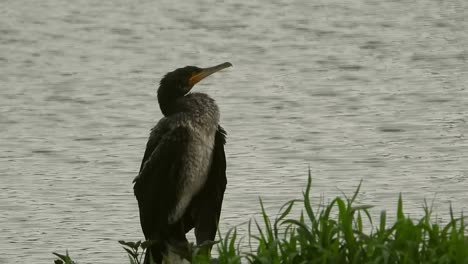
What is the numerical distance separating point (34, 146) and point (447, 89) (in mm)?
4421

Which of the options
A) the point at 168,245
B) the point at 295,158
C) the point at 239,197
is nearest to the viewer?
the point at 168,245

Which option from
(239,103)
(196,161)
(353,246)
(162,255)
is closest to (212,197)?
(196,161)

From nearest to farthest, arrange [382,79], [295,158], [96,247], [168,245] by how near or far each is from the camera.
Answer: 1. [168,245]
2. [96,247]
3. [295,158]
4. [382,79]

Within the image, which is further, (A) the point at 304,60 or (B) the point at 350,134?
(A) the point at 304,60

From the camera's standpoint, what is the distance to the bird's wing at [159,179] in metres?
10.6

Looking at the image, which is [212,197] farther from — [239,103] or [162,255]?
[239,103]

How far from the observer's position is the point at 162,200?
10.8 metres

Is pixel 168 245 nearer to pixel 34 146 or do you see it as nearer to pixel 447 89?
pixel 34 146

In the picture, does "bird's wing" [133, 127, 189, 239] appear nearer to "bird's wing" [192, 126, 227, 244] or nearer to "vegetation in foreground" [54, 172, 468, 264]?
"bird's wing" [192, 126, 227, 244]

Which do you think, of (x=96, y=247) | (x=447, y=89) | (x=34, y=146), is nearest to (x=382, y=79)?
(x=447, y=89)

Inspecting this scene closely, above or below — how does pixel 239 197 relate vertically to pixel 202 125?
below

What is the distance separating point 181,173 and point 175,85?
2.27ft

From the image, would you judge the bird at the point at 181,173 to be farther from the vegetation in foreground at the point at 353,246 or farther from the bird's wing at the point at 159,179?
the vegetation in foreground at the point at 353,246

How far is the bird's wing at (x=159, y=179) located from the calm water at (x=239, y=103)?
101cm
